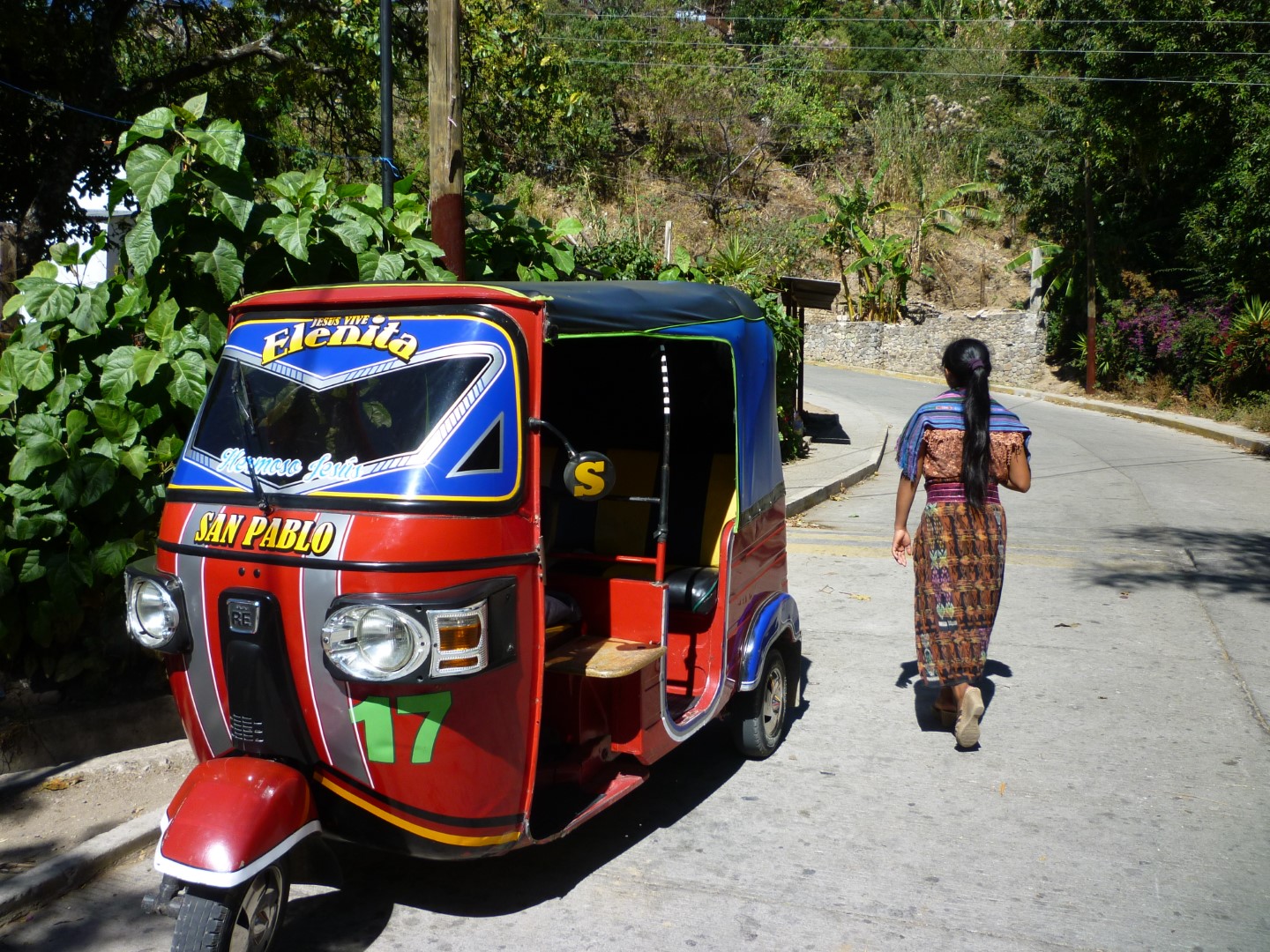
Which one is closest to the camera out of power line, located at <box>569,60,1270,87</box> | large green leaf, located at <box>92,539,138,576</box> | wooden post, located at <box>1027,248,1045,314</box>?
large green leaf, located at <box>92,539,138,576</box>

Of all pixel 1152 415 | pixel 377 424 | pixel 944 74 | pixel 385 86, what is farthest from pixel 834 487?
pixel 944 74

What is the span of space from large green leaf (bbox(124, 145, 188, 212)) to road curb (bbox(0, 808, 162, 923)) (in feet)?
8.87

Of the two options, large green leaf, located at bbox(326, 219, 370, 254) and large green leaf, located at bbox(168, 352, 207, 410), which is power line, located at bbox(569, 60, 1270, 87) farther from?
large green leaf, located at bbox(168, 352, 207, 410)

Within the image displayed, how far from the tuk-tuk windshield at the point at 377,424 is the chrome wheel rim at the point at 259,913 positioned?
117 centimetres

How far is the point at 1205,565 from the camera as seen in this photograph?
925cm

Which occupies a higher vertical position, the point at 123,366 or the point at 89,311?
the point at 89,311

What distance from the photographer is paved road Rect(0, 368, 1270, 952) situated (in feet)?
12.2

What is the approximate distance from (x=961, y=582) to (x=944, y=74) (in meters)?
41.2

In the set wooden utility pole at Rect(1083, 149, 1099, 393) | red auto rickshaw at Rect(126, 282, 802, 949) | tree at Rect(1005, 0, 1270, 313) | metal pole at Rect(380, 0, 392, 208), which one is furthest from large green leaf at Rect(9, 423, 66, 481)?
wooden utility pole at Rect(1083, 149, 1099, 393)

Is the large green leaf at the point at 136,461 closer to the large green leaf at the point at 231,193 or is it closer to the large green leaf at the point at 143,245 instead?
the large green leaf at the point at 143,245

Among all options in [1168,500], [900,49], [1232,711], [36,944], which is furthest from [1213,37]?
[900,49]

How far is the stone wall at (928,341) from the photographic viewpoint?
30578 mm

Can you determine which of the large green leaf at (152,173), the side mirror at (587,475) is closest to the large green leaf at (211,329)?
the large green leaf at (152,173)

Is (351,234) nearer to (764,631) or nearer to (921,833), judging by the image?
(764,631)
